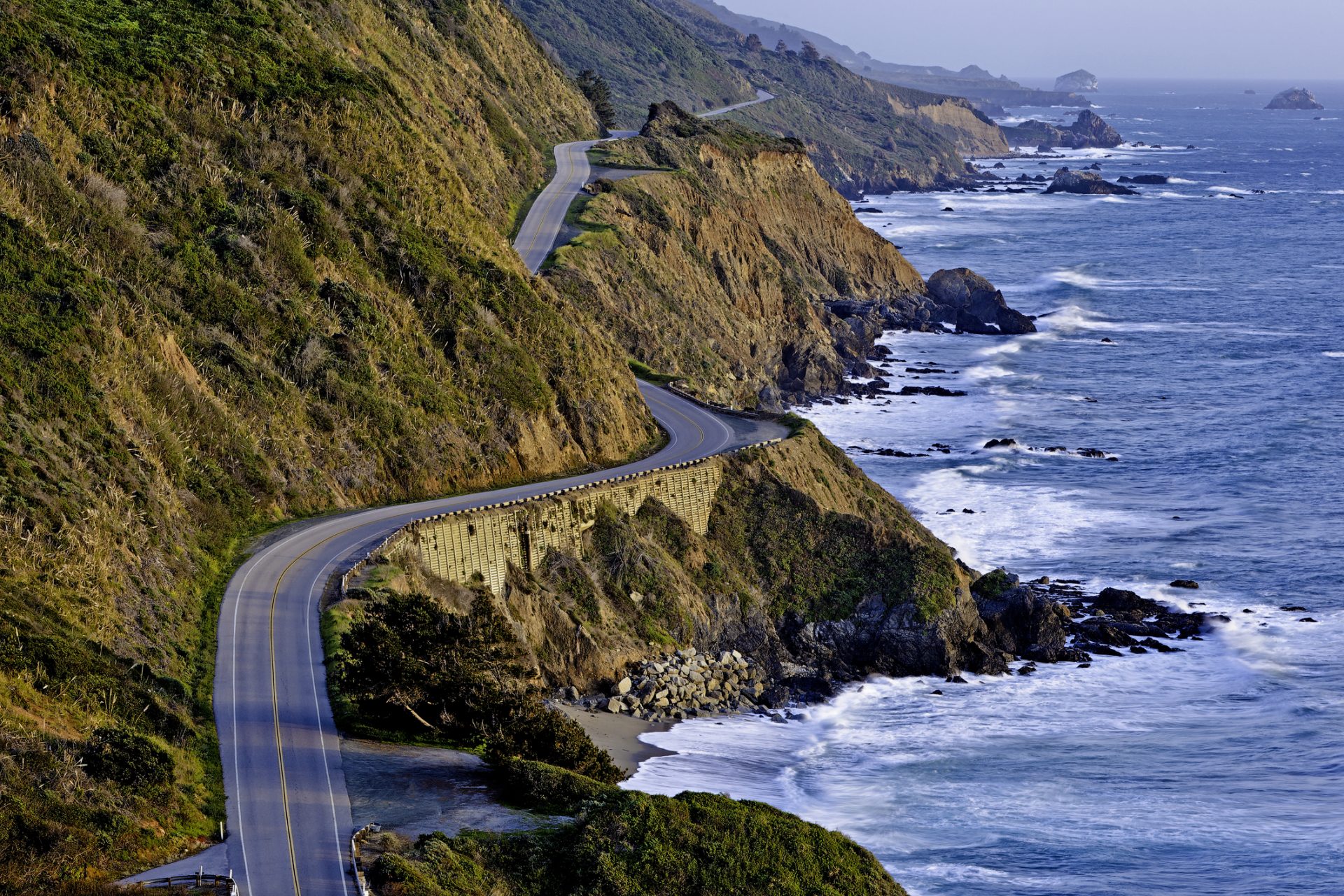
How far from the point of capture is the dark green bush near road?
28.7 m

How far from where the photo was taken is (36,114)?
4300cm

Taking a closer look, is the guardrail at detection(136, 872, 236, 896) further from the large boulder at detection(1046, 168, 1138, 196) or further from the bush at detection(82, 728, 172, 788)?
the large boulder at detection(1046, 168, 1138, 196)

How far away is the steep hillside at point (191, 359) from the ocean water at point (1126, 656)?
12242 mm

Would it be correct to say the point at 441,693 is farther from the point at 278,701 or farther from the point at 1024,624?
the point at 1024,624

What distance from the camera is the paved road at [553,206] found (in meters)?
67.4

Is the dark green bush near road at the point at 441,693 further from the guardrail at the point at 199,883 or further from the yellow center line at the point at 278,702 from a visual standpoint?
the guardrail at the point at 199,883

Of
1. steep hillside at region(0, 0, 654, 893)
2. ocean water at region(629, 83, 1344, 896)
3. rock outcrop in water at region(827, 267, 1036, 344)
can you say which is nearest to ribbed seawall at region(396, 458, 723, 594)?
steep hillside at region(0, 0, 654, 893)

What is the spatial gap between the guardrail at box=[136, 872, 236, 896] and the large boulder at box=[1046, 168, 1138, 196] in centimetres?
17324

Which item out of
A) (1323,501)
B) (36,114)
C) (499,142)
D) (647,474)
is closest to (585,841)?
(647,474)

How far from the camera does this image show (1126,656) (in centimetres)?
4781

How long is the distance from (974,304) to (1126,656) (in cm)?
6073

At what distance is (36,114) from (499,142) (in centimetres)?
3981

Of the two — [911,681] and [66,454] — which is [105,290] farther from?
[911,681]

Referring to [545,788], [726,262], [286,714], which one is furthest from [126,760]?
[726,262]
